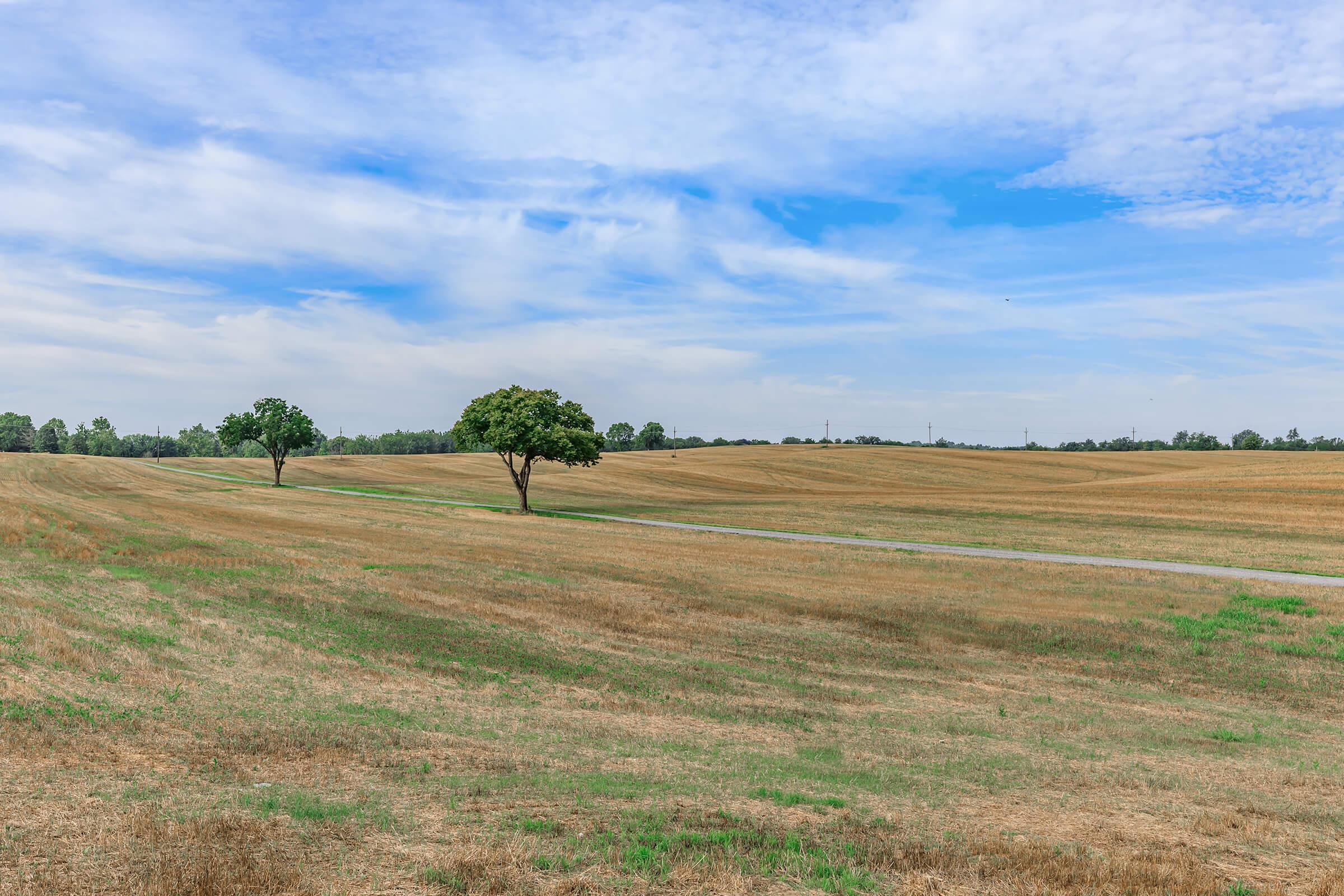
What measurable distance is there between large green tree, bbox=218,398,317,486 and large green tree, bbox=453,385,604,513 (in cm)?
3337

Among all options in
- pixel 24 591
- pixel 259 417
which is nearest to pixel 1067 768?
pixel 24 591

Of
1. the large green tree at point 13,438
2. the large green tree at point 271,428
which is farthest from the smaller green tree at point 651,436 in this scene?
the large green tree at point 13,438

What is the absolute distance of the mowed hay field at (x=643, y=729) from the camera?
792 centimetres

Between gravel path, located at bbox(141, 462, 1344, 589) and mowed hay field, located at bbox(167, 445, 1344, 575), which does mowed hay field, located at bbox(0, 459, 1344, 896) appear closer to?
gravel path, located at bbox(141, 462, 1344, 589)

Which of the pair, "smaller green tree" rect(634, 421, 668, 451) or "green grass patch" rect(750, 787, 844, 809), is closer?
"green grass patch" rect(750, 787, 844, 809)

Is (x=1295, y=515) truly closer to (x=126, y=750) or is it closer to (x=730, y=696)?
(x=730, y=696)

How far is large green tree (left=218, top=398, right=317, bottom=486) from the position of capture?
9019 cm

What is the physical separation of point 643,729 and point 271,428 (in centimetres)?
8904

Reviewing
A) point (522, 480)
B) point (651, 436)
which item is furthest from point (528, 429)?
point (651, 436)

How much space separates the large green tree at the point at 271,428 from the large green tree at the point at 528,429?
3337 cm

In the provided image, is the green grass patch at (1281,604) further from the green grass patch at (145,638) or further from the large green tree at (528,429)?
the large green tree at (528,429)

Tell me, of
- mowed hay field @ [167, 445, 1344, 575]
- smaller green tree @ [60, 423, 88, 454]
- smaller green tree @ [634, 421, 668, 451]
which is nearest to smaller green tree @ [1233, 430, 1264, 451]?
mowed hay field @ [167, 445, 1344, 575]

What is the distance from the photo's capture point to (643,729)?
13.8 meters

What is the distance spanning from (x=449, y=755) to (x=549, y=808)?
2769 millimetres
